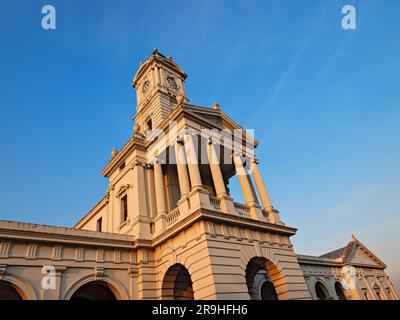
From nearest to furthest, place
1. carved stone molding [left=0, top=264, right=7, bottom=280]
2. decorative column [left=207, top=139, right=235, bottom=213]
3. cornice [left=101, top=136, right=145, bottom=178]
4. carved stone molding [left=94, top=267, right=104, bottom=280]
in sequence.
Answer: carved stone molding [left=0, top=264, right=7, bottom=280], carved stone molding [left=94, top=267, right=104, bottom=280], decorative column [left=207, top=139, right=235, bottom=213], cornice [left=101, top=136, right=145, bottom=178]

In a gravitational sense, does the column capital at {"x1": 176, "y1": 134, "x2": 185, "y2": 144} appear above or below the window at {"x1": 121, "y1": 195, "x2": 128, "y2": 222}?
above

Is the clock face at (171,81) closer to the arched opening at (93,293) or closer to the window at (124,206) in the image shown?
the window at (124,206)

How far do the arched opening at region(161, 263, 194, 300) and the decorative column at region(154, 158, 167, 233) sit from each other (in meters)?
2.55

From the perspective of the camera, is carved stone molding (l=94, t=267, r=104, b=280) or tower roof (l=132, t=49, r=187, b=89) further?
tower roof (l=132, t=49, r=187, b=89)

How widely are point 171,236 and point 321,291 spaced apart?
2299 cm

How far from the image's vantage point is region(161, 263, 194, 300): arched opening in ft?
54.4

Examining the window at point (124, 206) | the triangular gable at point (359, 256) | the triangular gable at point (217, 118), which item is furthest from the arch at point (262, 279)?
the triangular gable at point (359, 256)

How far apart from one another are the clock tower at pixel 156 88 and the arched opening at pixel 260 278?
14430 mm

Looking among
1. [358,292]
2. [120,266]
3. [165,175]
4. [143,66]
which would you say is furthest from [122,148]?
[358,292]

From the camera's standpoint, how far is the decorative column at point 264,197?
2031cm

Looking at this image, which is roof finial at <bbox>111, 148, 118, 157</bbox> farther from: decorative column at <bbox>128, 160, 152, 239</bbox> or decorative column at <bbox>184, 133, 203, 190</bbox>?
decorative column at <bbox>184, 133, 203, 190</bbox>

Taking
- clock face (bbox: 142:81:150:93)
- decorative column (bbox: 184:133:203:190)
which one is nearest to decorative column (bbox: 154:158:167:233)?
decorative column (bbox: 184:133:203:190)

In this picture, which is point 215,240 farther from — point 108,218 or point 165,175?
point 108,218

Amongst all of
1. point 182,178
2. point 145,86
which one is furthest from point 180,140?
point 145,86
